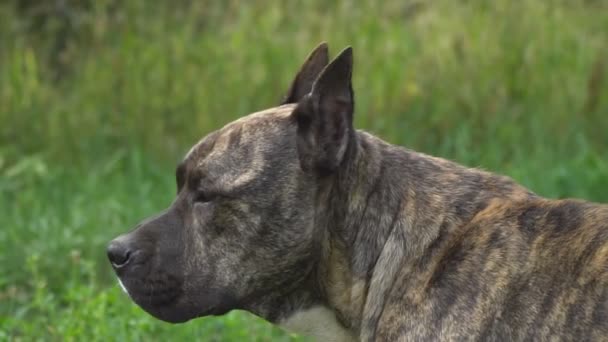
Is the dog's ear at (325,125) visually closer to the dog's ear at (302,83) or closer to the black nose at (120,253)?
the dog's ear at (302,83)

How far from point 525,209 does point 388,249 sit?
19.2 inches

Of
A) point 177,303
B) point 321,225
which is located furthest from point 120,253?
point 321,225

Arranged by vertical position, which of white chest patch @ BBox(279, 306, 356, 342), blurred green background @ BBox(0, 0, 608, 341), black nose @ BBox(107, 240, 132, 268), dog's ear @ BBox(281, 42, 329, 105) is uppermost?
dog's ear @ BBox(281, 42, 329, 105)

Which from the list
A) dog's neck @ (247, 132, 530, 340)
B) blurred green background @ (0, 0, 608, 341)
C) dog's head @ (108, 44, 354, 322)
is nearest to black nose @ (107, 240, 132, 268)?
dog's head @ (108, 44, 354, 322)

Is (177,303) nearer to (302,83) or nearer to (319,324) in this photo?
(319,324)

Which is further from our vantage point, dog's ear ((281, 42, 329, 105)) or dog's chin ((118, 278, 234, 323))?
dog's ear ((281, 42, 329, 105))

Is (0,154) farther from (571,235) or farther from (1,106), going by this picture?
(571,235)

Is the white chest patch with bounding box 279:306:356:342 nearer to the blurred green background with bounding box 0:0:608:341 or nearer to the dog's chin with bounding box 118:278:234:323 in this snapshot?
the dog's chin with bounding box 118:278:234:323

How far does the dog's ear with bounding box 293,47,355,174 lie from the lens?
4145mm

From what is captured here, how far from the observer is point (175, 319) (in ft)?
14.3

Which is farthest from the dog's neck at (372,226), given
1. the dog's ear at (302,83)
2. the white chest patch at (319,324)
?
the dog's ear at (302,83)

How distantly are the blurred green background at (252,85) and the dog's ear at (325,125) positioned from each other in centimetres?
317

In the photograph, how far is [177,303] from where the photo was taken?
4.29 metres

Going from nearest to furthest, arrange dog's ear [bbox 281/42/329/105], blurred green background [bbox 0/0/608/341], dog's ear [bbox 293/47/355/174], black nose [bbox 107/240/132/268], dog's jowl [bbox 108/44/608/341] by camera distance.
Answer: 1. dog's jowl [bbox 108/44/608/341]
2. dog's ear [bbox 293/47/355/174]
3. black nose [bbox 107/240/132/268]
4. dog's ear [bbox 281/42/329/105]
5. blurred green background [bbox 0/0/608/341]
